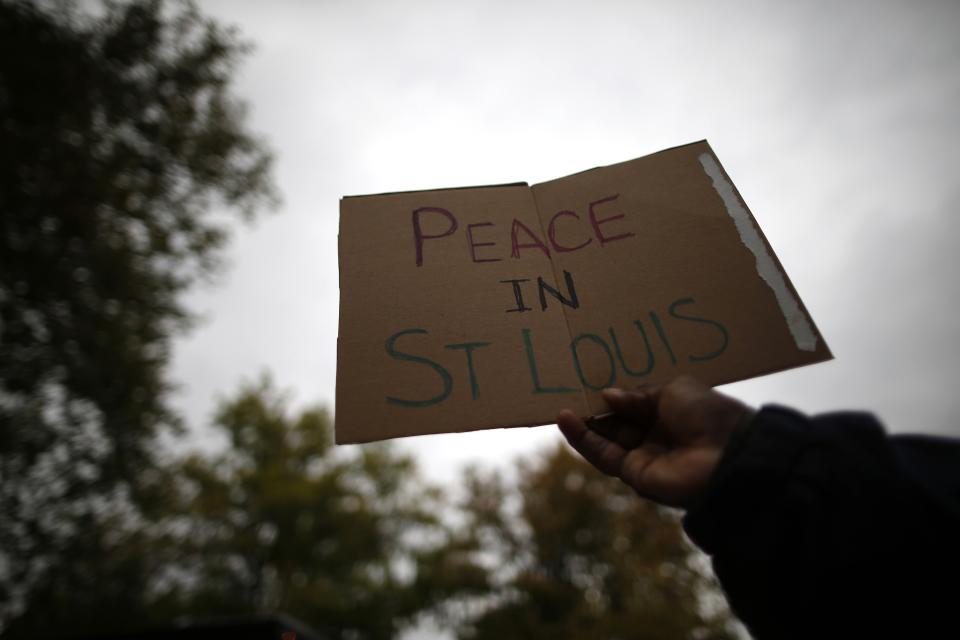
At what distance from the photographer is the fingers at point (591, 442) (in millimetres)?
1240

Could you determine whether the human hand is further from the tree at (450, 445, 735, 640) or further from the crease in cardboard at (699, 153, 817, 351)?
the tree at (450, 445, 735, 640)

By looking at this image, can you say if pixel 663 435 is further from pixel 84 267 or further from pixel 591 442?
pixel 84 267

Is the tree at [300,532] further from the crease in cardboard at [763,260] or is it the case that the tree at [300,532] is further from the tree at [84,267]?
the crease in cardboard at [763,260]

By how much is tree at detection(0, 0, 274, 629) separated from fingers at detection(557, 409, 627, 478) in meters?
6.01

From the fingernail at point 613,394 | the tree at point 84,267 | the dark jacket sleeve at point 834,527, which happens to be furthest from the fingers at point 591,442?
the tree at point 84,267

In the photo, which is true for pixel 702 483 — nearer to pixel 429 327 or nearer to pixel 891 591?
pixel 891 591

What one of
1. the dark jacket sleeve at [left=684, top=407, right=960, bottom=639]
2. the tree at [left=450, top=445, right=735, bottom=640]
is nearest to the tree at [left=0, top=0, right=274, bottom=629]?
the dark jacket sleeve at [left=684, top=407, right=960, bottom=639]

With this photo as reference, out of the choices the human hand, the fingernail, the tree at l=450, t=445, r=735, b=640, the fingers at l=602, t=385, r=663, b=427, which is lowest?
the tree at l=450, t=445, r=735, b=640

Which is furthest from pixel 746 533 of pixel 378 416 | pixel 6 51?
pixel 6 51

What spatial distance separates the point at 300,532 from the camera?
15.1m

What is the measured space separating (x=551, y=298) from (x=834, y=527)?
36.0 inches

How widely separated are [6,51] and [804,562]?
7688 mm

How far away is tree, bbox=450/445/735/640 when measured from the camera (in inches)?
407

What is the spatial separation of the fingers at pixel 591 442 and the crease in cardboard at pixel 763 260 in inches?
23.5
